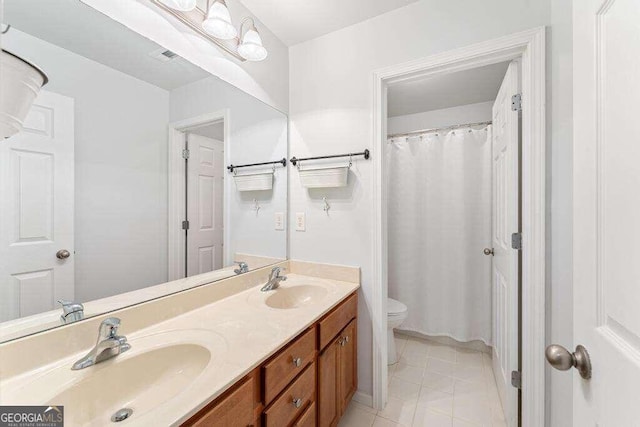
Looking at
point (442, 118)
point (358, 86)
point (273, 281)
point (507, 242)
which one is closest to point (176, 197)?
point (273, 281)

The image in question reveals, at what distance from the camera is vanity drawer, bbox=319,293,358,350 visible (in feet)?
3.85

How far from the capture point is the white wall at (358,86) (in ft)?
4.19

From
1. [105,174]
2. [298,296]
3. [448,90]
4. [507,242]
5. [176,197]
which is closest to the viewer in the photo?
[105,174]

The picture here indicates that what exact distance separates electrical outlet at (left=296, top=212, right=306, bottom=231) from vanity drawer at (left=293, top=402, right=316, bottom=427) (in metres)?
0.98

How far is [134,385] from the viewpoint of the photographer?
767 mm

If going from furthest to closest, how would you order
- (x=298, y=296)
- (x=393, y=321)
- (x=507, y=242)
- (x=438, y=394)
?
(x=393, y=321)
(x=438, y=394)
(x=298, y=296)
(x=507, y=242)

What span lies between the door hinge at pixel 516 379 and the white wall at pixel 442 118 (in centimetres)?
209

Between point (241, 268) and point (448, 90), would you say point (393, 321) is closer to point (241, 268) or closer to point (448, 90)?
point (241, 268)

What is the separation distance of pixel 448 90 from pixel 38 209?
2.62 meters

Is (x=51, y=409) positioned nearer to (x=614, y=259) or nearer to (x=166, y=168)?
(x=166, y=168)

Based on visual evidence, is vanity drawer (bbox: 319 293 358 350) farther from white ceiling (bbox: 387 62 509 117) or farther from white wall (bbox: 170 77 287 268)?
white ceiling (bbox: 387 62 509 117)

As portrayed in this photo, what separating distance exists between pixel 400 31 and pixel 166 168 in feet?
4.78

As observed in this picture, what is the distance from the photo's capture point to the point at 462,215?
7.60ft

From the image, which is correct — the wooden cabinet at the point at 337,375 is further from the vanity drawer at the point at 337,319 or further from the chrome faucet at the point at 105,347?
the chrome faucet at the point at 105,347
